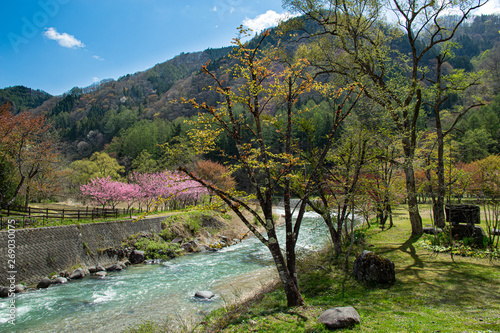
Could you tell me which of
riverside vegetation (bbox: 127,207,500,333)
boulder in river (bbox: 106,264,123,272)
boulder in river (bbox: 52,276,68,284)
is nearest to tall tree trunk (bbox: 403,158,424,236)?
riverside vegetation (bbox: 127,207,500,333)

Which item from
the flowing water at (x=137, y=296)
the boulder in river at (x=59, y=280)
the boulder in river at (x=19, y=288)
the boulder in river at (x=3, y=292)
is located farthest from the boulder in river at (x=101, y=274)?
the boulder in river at (x=3, y=292)

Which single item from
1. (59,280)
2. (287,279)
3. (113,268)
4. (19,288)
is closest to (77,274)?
(59,280)

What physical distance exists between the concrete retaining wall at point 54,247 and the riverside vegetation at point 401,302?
29.4 ft

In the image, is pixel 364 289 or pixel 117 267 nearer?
pixel 364 289

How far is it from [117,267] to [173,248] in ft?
15.2

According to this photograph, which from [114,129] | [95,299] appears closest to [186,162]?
[95,299]

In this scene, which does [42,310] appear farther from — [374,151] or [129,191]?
[129,191]

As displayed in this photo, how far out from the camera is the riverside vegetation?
5.07 metres

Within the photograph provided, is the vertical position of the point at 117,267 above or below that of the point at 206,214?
below

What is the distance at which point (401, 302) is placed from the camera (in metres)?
6.28

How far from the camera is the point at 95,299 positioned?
10977 mm

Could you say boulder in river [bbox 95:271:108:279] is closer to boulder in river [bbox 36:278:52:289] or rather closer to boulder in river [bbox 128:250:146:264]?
boulder in river [bbox 36:278:52:289]

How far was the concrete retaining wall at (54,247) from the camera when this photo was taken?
12.3 m

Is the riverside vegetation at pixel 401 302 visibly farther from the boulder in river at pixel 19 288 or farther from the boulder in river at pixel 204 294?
the boulder in river at pixel 19 288
